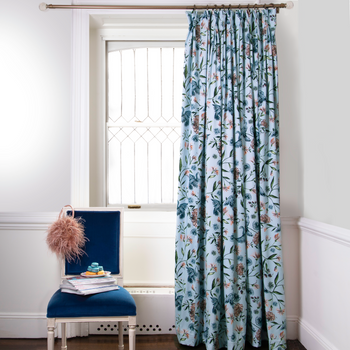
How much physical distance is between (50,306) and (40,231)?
2.35ft

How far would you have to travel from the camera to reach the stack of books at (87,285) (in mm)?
1716

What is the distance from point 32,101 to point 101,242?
3.67ft

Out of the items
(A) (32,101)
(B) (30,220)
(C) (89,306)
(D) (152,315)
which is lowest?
(D) (152,315)

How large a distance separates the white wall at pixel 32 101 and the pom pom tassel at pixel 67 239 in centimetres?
42

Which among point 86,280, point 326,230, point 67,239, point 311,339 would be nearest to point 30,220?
point 67,239

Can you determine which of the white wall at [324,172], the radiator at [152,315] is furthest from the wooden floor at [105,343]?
the white wall at [324,172]

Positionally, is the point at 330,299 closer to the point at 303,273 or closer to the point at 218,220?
the point at 303,273

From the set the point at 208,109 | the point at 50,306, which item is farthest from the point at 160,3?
the point at 50,306

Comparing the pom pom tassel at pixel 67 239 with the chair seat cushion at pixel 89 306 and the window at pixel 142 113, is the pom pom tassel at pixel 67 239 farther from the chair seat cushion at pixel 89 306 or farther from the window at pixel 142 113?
the window at pixel 142 113

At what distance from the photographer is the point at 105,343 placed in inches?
84.0

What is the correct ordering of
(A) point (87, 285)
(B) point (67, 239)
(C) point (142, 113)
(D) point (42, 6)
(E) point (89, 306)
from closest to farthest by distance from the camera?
(E) point (89, 306)
(A) point (87, 285)
(B) point (67, 239)
(D) point (42, 6)
(C) point (142, 113)

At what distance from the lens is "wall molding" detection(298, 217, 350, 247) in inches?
65.3

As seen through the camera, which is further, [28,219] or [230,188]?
[28,219]

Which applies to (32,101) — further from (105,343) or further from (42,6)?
(105,343)
